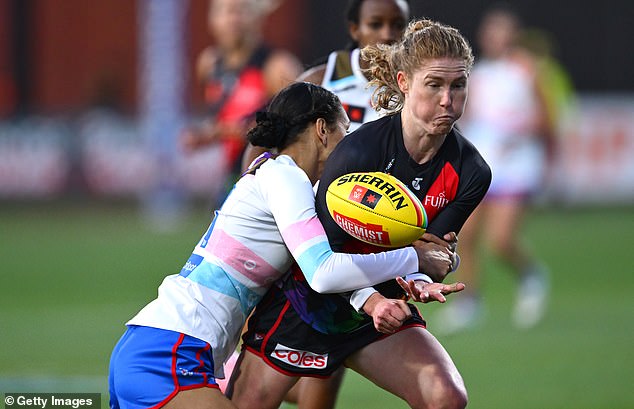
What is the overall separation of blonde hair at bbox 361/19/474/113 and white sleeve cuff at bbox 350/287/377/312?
917 mm

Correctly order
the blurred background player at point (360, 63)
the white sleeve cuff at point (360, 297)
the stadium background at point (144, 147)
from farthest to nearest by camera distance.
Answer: the stadium background at point (144, 147), the blurred background player at point (360, 63), the white sleeve cuff at point (360, 297)

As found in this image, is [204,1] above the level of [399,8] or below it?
below

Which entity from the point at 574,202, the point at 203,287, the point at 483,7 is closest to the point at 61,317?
the point at 203,287

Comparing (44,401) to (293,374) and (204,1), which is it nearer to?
(293,374)

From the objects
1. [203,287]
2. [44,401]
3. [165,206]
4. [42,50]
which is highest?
[203,287]

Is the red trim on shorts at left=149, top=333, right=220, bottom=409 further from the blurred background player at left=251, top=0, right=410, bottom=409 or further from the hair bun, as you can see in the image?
the blurred background player at left=251, top=0, right=410, bottom=409

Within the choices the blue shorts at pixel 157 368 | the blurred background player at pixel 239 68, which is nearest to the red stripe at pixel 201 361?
the blue shorts at pixel 157 368

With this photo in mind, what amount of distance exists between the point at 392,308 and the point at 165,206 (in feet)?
53.1

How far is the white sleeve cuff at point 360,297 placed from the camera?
4.70 m

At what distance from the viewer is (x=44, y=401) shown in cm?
639

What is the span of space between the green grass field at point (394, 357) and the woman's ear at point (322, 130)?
2757 mm

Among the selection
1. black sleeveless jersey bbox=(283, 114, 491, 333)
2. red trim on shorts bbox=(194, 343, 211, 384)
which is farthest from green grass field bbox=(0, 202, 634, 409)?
red trim on shorts bbox=(194, 343, 211, 384)

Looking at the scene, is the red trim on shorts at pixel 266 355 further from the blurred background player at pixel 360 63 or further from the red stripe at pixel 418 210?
the blurred background player at pixel 360 63

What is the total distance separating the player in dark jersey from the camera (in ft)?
15.8
